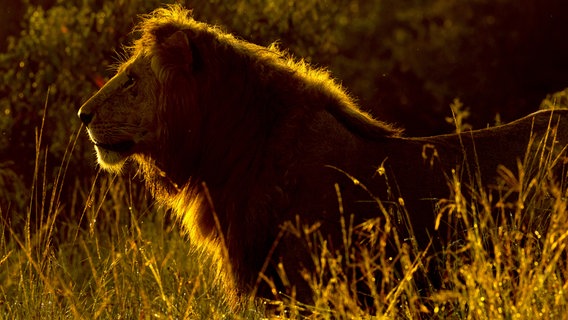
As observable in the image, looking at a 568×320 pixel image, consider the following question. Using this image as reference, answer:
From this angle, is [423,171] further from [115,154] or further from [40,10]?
[40,10]

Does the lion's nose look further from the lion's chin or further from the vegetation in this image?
the vegetation

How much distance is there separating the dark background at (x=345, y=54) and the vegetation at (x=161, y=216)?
0.9 inches

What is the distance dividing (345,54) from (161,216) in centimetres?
1018

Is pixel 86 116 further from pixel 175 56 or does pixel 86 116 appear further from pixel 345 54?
pixel 345 54

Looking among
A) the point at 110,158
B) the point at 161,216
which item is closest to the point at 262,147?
the point at 110,158

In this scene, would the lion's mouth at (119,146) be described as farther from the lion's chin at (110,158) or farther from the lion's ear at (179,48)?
the lion's ear at (179,48)

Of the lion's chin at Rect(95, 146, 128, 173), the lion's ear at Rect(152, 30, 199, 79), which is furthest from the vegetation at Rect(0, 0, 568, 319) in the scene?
the lion's ear at Rect(152, 30, 199, 79)

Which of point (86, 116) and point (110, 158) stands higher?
point (86, 116)

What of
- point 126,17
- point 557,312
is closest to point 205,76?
point 557,312

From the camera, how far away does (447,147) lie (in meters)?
5.19

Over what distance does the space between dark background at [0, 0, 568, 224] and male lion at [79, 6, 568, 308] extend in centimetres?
67

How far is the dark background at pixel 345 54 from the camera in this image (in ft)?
29.8

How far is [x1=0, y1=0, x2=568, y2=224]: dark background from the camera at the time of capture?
9.07 metres

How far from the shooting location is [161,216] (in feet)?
26.7
